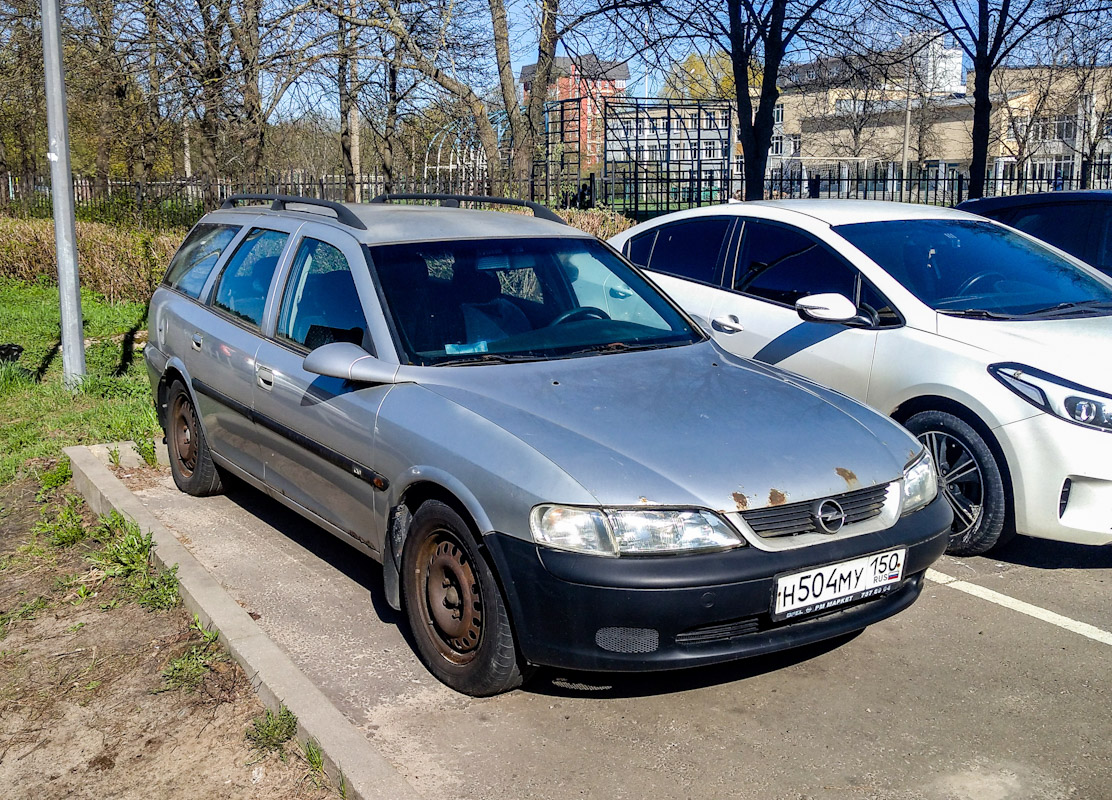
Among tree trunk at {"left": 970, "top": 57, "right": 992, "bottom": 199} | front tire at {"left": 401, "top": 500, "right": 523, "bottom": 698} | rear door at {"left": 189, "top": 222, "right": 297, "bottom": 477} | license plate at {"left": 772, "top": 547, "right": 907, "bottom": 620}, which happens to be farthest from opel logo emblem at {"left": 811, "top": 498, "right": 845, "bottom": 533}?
tree trunk at {"left": 970, "top": 57, "right": 992, "bottom": 199}

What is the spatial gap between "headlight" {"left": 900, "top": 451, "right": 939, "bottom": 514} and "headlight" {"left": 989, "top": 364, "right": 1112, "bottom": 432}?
1.07 metres

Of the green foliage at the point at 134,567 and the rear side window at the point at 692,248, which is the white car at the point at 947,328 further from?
the green foliage at the point at 134,567

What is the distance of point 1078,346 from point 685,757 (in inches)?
113

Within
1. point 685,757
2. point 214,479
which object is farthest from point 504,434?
point 214,479

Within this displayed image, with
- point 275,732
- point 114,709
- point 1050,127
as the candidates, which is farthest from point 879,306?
point 1050,127

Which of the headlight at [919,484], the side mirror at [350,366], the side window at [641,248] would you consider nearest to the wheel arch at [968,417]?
the headlight at [919,484]

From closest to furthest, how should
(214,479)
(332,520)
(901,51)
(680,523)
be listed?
1. (680,523)
2. (332,520)
3. (214,479)
4. (901,51)

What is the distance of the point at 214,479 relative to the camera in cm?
585

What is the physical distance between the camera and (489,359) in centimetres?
414

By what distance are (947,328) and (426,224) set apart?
2.53 meters

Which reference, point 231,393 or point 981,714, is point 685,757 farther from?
point 231,393

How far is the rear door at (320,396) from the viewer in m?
4.09

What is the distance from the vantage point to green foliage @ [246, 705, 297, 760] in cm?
335

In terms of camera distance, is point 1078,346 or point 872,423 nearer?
point 872,423
